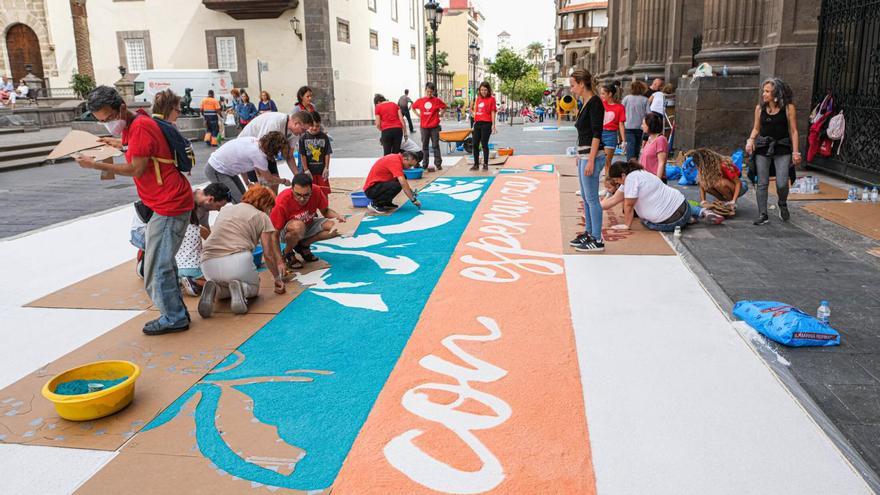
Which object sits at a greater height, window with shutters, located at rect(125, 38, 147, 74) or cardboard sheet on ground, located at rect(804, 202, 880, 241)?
window with shutters, located at rect(125, 38, 147, 74)

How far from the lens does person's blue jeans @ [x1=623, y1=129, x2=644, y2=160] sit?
13.6 m

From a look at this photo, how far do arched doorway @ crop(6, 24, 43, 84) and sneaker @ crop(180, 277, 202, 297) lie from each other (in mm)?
37874

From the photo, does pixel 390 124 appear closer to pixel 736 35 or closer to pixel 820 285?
pixel 736 35

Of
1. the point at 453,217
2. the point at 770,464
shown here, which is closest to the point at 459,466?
the point at 770,464

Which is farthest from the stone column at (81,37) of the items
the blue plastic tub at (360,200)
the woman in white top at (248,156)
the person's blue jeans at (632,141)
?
the woman in white top at (248,156)

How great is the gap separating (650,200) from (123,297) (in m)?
6.56

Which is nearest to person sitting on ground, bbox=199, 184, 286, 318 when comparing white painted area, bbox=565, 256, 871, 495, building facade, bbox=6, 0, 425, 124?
white painted area, bbox=565, 256, 871, 495

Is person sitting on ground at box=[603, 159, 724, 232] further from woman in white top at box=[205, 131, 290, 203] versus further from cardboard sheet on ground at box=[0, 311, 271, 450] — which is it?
cardboard sheet on ground at box=[0, 311, 271, 450]

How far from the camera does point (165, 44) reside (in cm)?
3388

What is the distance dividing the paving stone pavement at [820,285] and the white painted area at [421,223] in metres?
3.52

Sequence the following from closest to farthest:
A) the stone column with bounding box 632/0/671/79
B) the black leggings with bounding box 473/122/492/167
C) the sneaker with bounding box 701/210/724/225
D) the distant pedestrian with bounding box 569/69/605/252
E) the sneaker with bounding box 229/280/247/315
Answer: the sneaker with bounding box 229/280/247/315, the distant pedestrian with bounding box 569/69/605/252, the sneaker with bounding box 701/210/724/225, the black leggings with bounding box 473/122/492/167, the stone column with bounding box 632/0/671/79

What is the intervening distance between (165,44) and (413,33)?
938 inches

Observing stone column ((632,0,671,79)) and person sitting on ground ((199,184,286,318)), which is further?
stone column ((632,0,671,79))

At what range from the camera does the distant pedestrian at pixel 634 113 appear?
13188mm
